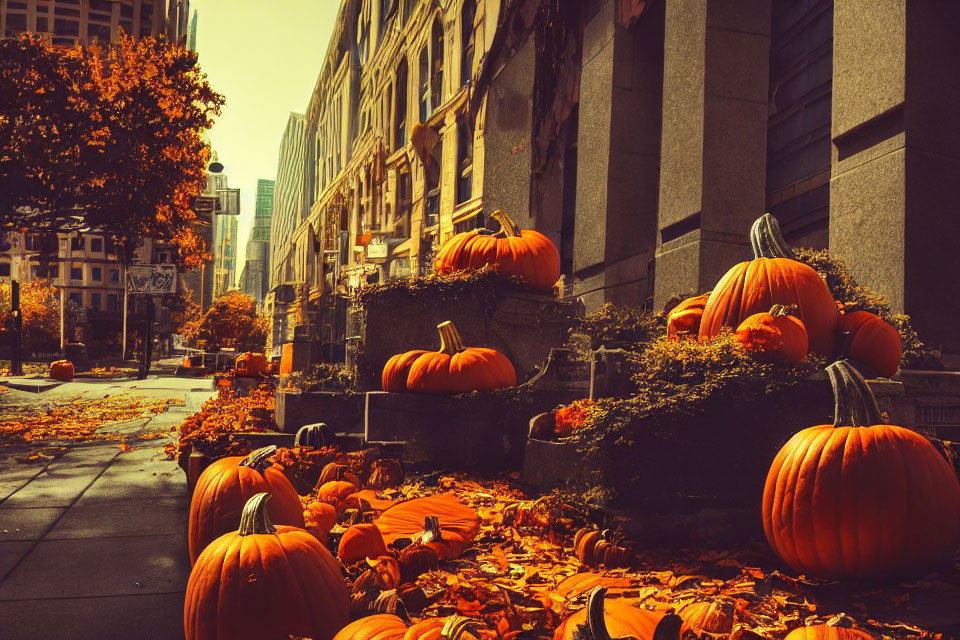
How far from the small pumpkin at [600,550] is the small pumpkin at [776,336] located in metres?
1.44

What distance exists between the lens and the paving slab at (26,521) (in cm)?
466

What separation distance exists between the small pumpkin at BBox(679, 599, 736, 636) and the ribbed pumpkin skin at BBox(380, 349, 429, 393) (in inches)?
176

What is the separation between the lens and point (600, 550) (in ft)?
12.6

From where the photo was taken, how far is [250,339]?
2157 inches

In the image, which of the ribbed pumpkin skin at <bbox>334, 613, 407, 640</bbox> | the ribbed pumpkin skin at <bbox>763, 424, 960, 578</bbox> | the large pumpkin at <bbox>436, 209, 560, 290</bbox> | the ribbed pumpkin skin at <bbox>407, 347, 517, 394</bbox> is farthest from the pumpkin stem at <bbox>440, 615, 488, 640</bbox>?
the large pumpkin at <bbox>436, 209, 560, 290</bbox>

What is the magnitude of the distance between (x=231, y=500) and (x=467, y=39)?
2018cm

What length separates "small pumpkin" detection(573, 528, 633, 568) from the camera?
3.79 metres

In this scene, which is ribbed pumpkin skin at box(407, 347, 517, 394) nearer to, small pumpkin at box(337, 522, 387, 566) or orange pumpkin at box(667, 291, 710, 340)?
orange pumpkin at box(667, 291, 710, 340)

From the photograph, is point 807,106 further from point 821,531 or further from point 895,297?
point 821,531

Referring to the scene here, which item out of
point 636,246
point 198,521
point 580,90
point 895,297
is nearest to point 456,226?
point 580,90

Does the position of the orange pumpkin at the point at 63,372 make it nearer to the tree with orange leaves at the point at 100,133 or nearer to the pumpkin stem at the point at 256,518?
the tree with orange leaves at the point at 100,133

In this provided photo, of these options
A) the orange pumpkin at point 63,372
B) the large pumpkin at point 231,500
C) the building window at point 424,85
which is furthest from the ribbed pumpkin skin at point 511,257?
the building window at point 424,85

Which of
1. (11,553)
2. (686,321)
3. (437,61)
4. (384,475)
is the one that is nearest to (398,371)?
(384,475)

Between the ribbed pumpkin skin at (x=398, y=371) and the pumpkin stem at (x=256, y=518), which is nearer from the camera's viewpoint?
the pumpkin stem at (x=256, y=518)
